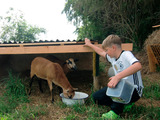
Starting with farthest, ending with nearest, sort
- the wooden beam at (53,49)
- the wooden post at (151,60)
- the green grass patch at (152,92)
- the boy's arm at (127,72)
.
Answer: the wooden post at (151,60) → the green grass patch at (152,92) → the wooden beam at (53,49) → the boy's arm at (127,72)

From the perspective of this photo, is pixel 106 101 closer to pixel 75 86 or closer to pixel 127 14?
pixel 75 86

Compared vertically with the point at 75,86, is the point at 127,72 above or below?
above

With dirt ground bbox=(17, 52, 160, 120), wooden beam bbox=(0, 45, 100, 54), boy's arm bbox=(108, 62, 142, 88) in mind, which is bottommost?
dirt ground bbox=(17, 52, 160, 120)

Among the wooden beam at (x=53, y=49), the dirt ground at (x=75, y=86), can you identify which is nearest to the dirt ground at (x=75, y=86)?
the dirt ground at (x=75, y=86)

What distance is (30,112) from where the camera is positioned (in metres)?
3.14

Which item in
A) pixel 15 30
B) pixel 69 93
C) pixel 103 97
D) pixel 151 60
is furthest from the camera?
pixel 15 30

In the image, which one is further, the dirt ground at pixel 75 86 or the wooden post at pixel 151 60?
the wooden post at pixel 151 60

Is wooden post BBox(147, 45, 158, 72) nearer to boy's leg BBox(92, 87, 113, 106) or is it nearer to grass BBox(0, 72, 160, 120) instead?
grass BBox(0, 72, 160, 120)

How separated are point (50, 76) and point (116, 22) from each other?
764 centimetres

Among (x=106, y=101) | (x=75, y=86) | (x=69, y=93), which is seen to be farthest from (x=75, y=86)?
(x=106, y=101)

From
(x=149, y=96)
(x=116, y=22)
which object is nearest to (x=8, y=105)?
(x=149, y=96)

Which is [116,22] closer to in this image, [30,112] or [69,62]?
[69,62]

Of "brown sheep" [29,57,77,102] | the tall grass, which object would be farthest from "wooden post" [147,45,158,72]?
the tall grass

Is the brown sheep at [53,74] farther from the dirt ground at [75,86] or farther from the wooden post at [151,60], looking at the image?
the wooden post at [151,60]
